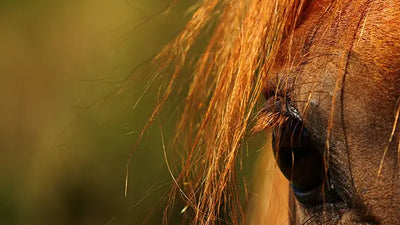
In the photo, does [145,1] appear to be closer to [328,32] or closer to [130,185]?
[130,185]

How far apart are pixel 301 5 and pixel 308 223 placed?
35 centimetres

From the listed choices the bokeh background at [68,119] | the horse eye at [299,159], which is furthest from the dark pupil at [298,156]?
the bokeh background at [68,119]

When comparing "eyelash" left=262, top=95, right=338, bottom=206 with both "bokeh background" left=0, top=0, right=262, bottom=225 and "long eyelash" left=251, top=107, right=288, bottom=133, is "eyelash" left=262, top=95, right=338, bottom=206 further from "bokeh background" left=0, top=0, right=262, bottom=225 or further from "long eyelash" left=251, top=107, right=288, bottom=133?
"bokeh background" left=0, top=0, right=262, bottom=225

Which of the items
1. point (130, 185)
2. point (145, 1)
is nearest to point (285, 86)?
point (130, 185)

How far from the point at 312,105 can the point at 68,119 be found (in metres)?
2.85

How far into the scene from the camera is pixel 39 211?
3.71m

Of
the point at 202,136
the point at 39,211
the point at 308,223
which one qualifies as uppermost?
the point at 202,136

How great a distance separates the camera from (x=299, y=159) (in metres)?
1.27

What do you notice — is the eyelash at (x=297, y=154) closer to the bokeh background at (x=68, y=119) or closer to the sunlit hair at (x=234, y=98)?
the sunlit hair at (x=234, y=98)

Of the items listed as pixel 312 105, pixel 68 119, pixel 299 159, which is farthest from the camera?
pixel 68 119

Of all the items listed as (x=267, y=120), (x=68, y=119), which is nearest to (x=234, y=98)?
(x=267, y=120)

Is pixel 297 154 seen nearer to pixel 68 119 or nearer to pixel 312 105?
pixel 312 105

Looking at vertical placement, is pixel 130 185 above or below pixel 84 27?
below

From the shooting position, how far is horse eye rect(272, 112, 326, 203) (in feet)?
4.03
